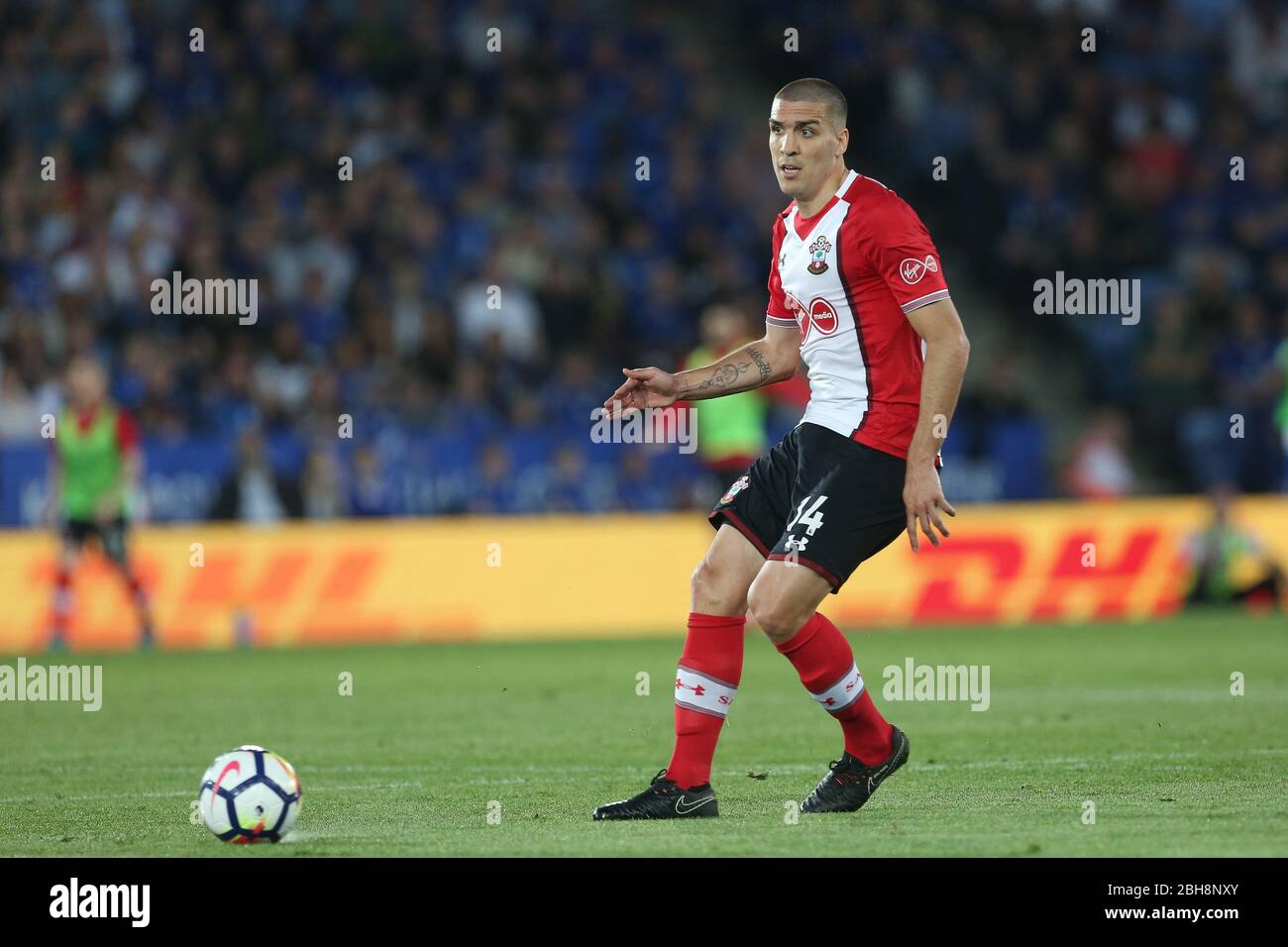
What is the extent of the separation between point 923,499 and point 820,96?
4.81ft

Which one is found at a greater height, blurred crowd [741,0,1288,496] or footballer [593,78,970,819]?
blurred crowd [741,0,1288,496]

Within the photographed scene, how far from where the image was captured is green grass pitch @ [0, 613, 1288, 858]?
20.9 feet

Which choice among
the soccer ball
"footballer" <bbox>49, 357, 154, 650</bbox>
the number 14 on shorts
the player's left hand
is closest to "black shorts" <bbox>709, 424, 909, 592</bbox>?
the number 14 on shorts

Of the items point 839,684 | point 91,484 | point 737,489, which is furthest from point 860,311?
point 91,484

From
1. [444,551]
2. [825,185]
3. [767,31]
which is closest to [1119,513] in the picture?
[444,551]

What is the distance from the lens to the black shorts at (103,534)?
606 inches

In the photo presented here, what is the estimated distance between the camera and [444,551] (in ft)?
53.7

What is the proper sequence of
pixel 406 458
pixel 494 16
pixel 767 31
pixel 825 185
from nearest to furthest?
pixel 825 185
pixel 406 458
pixel 494 16
pixel 767 31

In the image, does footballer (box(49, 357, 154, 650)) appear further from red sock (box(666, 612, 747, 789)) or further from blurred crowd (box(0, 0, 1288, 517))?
red sock (box(666, 612, 747, 789))

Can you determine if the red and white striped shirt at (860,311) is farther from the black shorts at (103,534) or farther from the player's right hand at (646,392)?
the black shorts at (103,534)

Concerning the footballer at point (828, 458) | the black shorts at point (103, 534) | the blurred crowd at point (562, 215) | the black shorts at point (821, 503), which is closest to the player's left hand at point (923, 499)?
the footballer at point (828, 458)

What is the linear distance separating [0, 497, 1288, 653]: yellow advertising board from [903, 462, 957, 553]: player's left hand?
972cm
